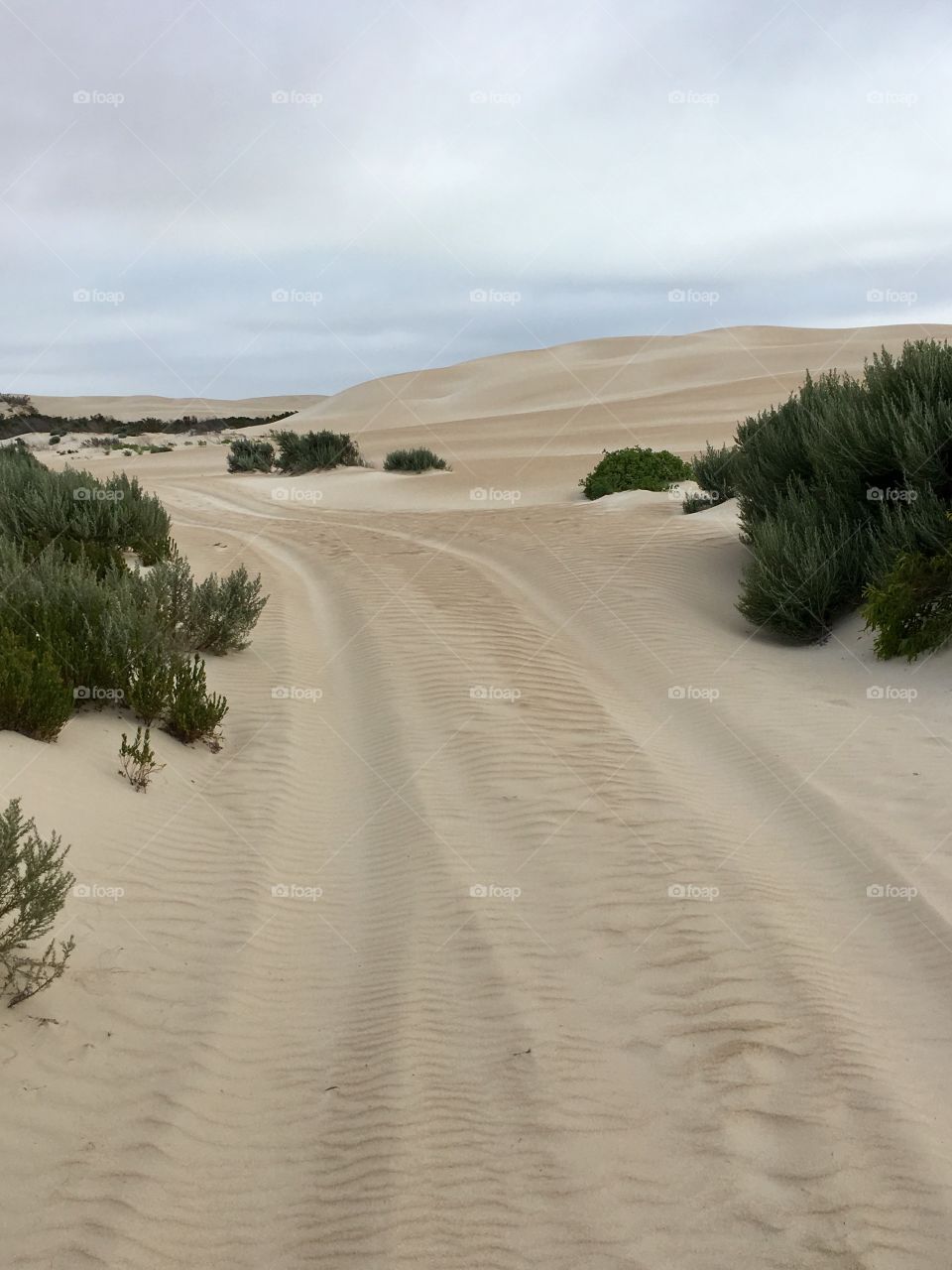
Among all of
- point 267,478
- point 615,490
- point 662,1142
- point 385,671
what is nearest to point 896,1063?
point 662,1142

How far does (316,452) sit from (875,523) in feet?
71.6

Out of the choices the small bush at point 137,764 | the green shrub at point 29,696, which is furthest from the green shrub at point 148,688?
the green shrub at point 29,696

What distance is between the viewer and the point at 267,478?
2806 cm

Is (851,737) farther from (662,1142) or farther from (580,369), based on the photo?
(580,369)

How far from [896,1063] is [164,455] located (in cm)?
3913

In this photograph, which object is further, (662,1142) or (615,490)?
(615,490)

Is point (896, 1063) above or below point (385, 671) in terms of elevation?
below

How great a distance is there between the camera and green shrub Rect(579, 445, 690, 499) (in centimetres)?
1847

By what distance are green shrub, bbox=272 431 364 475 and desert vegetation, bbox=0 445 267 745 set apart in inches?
737

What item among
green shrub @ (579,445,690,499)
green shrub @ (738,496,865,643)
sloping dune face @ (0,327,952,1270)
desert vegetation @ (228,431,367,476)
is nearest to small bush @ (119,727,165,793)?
sloping dune face @ (0,327,952,1270)

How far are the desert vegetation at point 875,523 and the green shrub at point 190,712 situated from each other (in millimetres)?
5193

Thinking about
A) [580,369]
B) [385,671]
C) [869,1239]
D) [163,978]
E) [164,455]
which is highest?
[580,369]

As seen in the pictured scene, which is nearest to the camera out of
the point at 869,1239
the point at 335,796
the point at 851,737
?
the point at 869,1239

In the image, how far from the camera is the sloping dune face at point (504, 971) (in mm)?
2803
